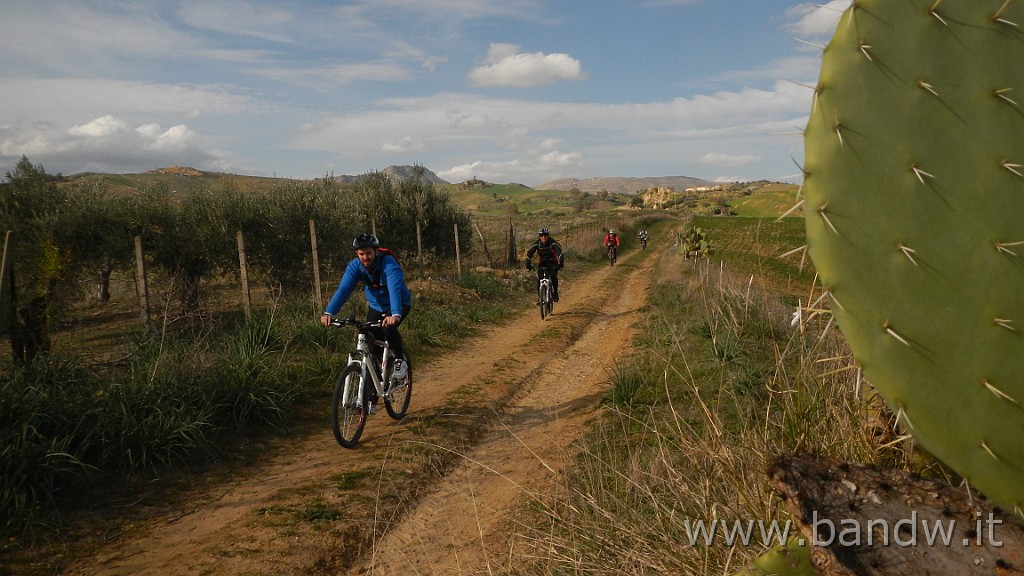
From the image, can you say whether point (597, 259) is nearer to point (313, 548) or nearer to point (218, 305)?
point (218, 305)

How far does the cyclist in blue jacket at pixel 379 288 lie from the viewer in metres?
5.88

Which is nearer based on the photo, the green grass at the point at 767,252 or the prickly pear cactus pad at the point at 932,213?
the prickly pear cactus pad at the point at 932,213

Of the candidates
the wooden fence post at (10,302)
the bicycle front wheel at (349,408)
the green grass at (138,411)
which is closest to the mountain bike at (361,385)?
the bicycle front wheel at (349,408)

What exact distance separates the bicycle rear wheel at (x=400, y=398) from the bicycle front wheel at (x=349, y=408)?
1.50ft

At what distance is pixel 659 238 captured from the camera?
50250 millimetres

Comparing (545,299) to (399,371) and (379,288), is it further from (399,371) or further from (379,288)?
(379,288)

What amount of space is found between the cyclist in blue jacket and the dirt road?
1009mm

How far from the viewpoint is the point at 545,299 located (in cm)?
1313

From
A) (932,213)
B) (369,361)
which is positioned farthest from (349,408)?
(932,213)

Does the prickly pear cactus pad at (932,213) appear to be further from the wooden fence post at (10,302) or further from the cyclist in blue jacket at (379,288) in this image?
the wooden fence post at (10,302)

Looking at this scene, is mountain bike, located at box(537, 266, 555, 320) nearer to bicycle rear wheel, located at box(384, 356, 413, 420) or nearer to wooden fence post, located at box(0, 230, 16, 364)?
bicycle rear wheel, located at box(384, 356, 413, 420)

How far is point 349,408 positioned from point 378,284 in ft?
4.22

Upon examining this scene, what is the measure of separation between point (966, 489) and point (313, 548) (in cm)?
365

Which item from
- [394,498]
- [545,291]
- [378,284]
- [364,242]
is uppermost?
[364,242]
